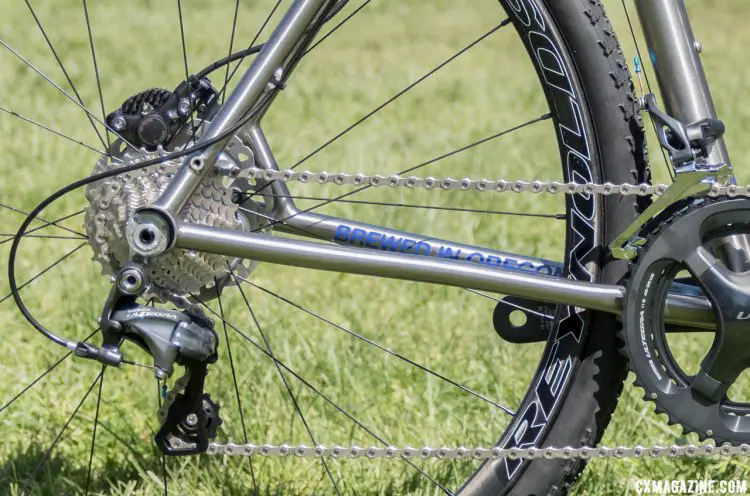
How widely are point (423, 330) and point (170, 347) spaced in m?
1.66

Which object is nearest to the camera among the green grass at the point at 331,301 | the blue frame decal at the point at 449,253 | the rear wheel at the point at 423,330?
the rear wheel at the point at 423,330

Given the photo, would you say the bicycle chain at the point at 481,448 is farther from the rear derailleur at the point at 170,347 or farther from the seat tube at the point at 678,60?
the seat tube at the point at 678,60

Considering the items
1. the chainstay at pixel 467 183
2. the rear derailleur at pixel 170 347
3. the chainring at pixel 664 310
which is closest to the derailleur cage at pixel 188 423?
the rear derailleur at pixel 170 347

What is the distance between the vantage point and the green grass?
3.06 m

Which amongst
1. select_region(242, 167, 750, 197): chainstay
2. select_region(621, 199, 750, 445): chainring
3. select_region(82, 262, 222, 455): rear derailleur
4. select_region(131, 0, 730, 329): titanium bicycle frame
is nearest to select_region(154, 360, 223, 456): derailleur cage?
select_region(82, 262, 222, 455): rear derailleur

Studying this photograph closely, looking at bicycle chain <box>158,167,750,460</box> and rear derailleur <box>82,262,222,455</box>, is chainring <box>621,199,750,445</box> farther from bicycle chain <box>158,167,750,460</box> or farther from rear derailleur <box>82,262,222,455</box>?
rear derailleur <box>82,262,222,455</box>

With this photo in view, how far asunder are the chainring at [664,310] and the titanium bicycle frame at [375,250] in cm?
4

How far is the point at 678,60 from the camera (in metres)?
2.36

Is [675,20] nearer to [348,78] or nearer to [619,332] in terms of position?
[619,332]

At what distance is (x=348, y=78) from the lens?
6.78 m

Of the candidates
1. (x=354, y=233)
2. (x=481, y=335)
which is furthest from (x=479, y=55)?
(x=354, y=233)

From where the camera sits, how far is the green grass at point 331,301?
3.06 meters

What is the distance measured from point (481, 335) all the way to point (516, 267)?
1348 mm

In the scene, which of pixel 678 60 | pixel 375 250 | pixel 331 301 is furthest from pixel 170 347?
pixel 331 301
